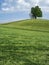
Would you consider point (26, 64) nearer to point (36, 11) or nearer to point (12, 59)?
point (12, 59)

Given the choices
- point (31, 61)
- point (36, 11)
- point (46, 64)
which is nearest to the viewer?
point (46, 64)

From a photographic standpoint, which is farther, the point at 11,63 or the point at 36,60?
the point at 36,60

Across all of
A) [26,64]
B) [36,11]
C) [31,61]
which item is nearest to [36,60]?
[31,61]

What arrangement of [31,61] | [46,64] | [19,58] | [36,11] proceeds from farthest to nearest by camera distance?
[36,11] → [19,58] → [31,61] → [46,64]

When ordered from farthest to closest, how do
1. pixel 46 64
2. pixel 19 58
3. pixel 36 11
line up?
pixel 36 11 → pixel 19 58 → pixel 46 64

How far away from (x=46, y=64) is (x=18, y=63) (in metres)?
1.54

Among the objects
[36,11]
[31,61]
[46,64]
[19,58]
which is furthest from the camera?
[36,11]

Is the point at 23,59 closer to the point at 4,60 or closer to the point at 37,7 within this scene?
the point at 4,60

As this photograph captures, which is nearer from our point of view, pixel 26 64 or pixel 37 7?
pixel 26 64

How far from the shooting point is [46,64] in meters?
11.9

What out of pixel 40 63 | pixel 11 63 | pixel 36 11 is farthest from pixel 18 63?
pixel 36 11

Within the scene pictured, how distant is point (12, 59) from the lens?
1316 centimetres

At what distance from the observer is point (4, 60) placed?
12758 mm

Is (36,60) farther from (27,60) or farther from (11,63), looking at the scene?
(11,63)
